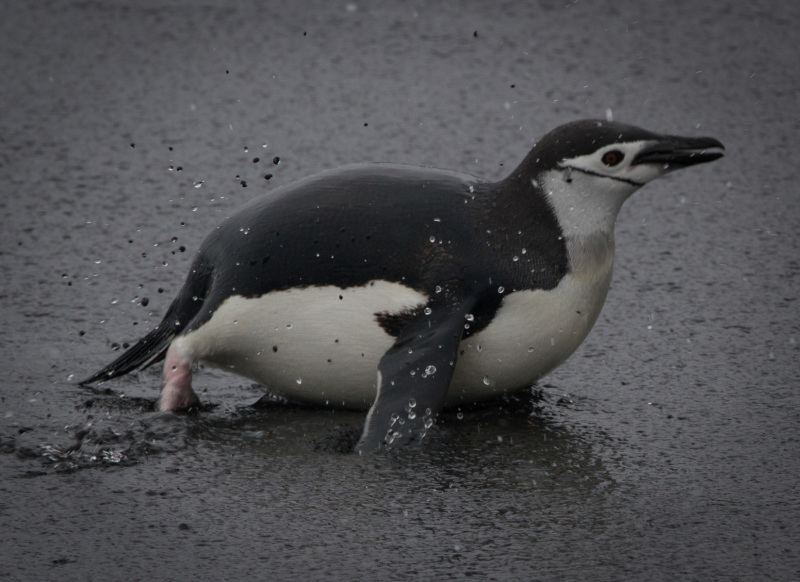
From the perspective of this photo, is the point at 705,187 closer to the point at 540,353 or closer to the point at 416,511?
the point at 540,353

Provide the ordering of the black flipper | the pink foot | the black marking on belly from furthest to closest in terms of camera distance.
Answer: the pink foot, the black marking on belly, the black flipper

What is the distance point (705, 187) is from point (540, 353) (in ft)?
7.60

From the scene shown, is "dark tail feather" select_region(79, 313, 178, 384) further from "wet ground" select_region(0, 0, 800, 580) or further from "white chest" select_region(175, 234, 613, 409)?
"white chest" select_region(175, 234, 613, 409)

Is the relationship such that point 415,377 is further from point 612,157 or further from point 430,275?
point 612,157

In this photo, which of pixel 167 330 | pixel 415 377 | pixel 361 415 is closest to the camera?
pixel 415 377

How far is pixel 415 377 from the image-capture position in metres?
2.97

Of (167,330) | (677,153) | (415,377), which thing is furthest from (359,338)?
(677,153)

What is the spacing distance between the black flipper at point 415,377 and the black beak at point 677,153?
1.82 feet

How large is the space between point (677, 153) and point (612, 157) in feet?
0.57

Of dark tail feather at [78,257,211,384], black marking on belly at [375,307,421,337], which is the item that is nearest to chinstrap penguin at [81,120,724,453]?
black marking on belly at [375,307,421,337]

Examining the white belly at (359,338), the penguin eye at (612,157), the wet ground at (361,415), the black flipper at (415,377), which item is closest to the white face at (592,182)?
the penguin eye at (612,157)

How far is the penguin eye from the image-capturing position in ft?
10.2

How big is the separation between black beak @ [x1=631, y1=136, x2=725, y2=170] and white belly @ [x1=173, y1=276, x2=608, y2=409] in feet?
1.08

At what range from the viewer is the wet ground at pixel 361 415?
260 centimetres
